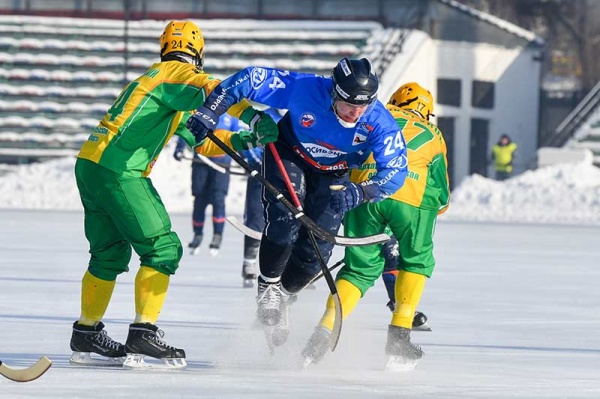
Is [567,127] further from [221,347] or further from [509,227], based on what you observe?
[221,347]

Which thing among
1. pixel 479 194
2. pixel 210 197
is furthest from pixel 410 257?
pixel 479 194

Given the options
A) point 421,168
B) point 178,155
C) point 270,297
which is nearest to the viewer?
point 270,297

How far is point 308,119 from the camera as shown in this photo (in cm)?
607

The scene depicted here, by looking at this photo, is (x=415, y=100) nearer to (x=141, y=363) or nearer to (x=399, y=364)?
(x=399, y=364)

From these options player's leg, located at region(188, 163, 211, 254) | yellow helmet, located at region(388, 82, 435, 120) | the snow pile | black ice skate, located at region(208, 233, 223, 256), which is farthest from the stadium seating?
yellow helmet, located at region(388, 82, 435, 120)

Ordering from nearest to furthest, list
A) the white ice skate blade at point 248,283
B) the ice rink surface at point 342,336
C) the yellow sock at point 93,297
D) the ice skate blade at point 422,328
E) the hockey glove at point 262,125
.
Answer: the ice rink surface at point 342,336 → the yellow sock at point 93,297 → the hockey glove at point 262,125 → the ice skate blade at point 422,328 → the white ice skate blade at point 248,283

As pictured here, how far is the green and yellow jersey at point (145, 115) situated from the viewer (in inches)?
233

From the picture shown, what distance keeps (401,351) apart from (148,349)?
1097mm

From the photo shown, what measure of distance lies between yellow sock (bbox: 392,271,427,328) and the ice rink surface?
0.21 m

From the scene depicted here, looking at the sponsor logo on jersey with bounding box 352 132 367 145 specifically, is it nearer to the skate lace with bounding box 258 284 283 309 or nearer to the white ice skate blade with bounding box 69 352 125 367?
the skate lace with bounding box 258 284 283 309

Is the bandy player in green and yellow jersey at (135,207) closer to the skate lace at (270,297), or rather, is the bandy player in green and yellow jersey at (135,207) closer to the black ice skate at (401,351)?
the skate lace at (270,297)

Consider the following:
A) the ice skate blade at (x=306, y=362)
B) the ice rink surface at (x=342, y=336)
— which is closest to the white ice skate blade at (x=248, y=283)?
the ice rink surface at (x=342, y=336)

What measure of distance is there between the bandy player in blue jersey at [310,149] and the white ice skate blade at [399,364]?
500mm

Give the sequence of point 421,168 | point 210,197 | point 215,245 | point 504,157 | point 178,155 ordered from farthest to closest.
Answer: point 504,157
point 210,197
point 215,245
point 178,155
point 421,168
